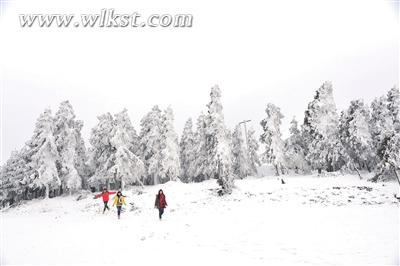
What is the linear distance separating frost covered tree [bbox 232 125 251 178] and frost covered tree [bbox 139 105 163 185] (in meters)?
17.4

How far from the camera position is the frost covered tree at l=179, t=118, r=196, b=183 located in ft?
184

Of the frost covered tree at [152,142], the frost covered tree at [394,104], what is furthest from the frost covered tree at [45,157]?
the frost covered tree at [394,104]

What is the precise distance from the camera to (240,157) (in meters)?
58.4

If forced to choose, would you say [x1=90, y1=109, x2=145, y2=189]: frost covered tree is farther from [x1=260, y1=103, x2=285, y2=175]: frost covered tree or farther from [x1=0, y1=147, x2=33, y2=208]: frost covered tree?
[x1=260, y1=103, x2=285, y2=175]: frost covered tree

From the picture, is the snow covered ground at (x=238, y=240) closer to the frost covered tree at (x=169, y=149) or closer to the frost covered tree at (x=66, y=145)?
the frost covered tree at (x=66, y=145)

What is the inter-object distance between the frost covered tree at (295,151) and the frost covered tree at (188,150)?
18051 millimetres

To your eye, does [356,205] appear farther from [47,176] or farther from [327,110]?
[47,176]

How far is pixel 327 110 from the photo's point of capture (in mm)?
40656

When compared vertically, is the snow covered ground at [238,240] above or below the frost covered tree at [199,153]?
below

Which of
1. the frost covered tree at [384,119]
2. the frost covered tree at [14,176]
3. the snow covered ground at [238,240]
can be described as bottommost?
the snow covered ground at [238,240]

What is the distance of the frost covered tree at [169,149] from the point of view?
4662 centimetres

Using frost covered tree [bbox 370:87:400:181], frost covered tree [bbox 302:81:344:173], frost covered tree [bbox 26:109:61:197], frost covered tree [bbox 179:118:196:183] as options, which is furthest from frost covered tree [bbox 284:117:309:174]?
frost covered tree [bbox 26:109:61:197]

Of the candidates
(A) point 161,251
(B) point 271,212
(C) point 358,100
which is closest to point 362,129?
(C) point 358,100

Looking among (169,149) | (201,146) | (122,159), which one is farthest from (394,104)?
(122,159)
